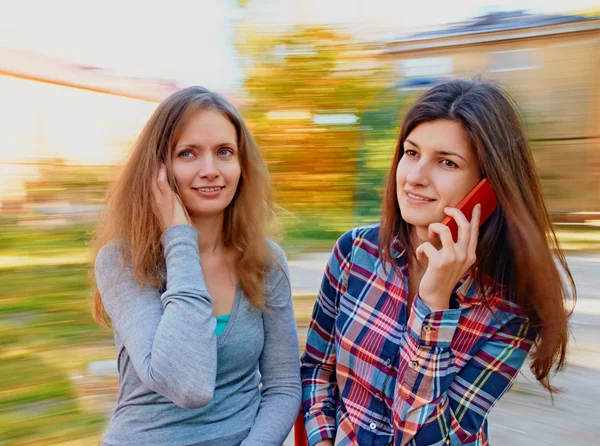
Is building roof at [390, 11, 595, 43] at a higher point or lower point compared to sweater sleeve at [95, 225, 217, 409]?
higher

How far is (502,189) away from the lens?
1.55 metres

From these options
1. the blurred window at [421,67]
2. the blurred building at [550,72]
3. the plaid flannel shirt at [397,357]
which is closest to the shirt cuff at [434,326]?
the plaid flannel shirt at [397,357]

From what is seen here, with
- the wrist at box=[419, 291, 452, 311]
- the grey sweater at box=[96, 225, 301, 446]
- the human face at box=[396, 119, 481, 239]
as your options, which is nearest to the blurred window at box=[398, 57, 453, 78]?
the human face at box=[396, 119, 481, 239]

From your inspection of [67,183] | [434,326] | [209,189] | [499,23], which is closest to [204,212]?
[209,189]

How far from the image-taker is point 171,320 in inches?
58.6

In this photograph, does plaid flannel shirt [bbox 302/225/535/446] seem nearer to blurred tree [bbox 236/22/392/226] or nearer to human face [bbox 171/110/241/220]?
human face [bbox 171/110/241/220]

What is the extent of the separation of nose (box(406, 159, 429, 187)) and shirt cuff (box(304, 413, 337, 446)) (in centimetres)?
77

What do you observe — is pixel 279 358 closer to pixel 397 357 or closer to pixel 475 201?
pixel 397 357

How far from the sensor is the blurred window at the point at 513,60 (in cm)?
547

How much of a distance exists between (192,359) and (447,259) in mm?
717

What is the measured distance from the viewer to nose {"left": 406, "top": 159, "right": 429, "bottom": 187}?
5.14 feet

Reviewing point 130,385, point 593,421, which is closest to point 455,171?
point 130,385

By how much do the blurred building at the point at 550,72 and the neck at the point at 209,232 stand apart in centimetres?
283

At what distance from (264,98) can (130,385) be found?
2254mm
